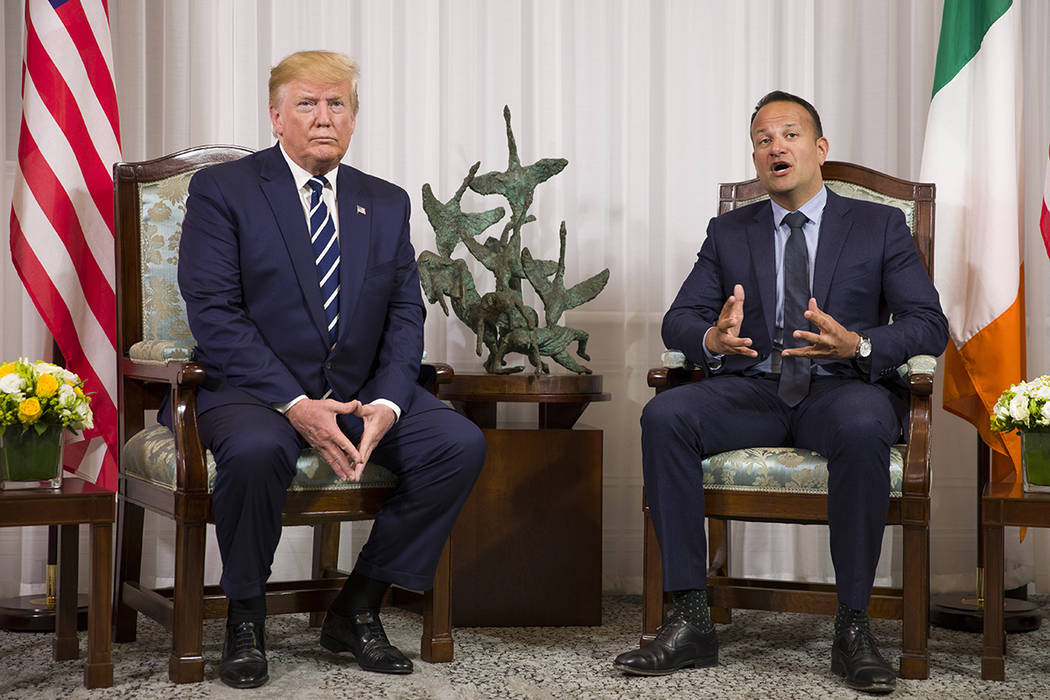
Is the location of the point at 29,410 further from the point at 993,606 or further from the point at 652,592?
the point at 993,606

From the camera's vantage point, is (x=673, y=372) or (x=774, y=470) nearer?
(x=774, y=470)

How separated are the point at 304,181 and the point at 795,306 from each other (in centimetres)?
124

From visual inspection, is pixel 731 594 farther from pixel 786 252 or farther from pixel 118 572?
pixel 118 572

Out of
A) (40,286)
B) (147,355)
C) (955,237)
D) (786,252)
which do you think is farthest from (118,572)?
(955,237)

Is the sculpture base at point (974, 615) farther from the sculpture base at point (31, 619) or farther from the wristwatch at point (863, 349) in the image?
the sculpture base at point (31, 619)

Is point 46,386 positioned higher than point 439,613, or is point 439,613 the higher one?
point 46,386

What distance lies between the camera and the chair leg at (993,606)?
2418 mm

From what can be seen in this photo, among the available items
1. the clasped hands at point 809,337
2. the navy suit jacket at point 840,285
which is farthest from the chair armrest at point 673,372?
the clasped hands at point 809,337

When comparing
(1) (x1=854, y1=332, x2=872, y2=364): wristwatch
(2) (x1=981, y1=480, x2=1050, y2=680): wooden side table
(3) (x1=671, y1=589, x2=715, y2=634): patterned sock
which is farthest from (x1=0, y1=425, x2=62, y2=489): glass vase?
(2) (x1=981, y1=480, x2=1050, y2=680): wooden side table

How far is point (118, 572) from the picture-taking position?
8.90 feet

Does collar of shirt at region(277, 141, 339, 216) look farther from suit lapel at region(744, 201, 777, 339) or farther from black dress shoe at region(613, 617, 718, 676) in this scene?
black dress shoe at region(613, 617, 718, 676)

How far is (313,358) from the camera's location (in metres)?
2.52

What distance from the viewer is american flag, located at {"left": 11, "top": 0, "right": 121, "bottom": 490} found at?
294 centimetres

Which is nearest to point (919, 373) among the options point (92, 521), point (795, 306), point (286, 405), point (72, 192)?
point (795, 306)
